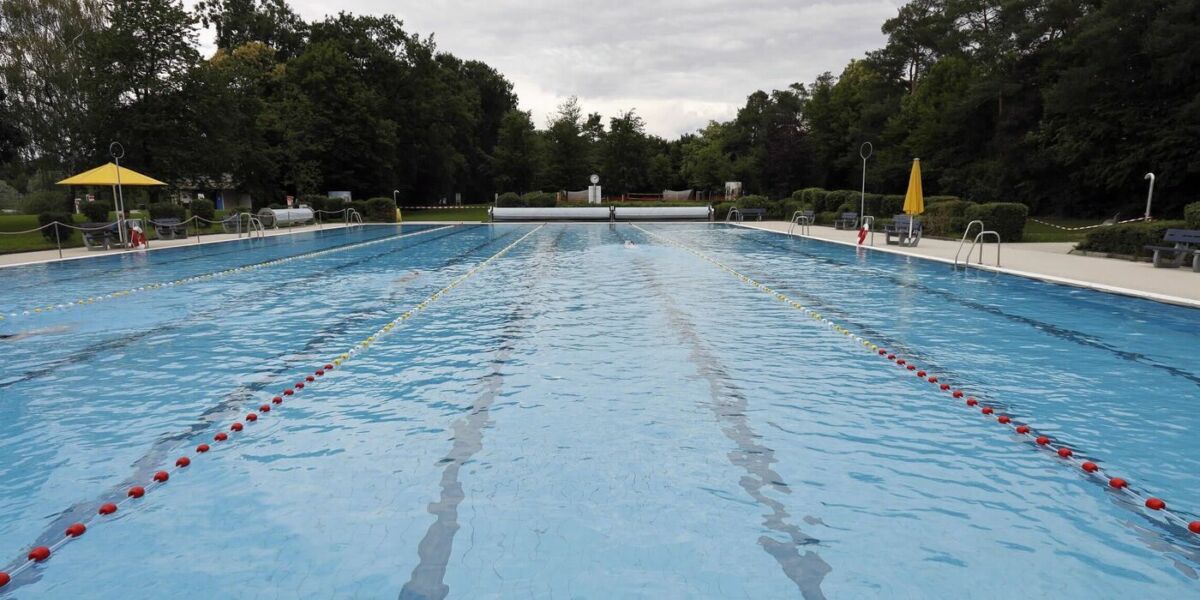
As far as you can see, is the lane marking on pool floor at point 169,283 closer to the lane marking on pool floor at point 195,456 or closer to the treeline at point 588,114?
the lane marking on pool floor at point 195,456

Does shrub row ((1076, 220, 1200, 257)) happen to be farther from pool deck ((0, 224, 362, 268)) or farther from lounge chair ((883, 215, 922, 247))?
pool deck ((0, 224, 362, 268))

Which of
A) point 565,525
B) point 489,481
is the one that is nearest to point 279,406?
point 489,481

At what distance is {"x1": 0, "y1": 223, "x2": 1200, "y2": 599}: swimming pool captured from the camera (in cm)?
335

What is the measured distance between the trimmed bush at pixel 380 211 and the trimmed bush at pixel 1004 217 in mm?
28072

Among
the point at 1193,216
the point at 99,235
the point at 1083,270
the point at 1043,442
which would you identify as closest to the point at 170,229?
the point at 99,235

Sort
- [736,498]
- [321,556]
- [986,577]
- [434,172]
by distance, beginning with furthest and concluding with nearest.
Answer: [434,172]
[736,498]
[321,556]
[986,577]

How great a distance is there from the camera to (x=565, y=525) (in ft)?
12.4

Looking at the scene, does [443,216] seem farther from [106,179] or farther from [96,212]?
[106,179]

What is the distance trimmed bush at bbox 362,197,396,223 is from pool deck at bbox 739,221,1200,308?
2612 cm

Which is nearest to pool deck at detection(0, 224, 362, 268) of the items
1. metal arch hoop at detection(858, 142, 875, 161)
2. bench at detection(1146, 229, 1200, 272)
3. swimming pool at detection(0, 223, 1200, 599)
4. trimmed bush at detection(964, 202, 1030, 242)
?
swimming pool at detection(0, 223, 1200, 599)

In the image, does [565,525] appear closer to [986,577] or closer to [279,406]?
[986,577]

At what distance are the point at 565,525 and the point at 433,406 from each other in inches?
95.2

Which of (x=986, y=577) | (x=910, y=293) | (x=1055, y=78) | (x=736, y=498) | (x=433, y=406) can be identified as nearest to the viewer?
(x=986, y=577)

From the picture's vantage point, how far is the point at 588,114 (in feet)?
212
